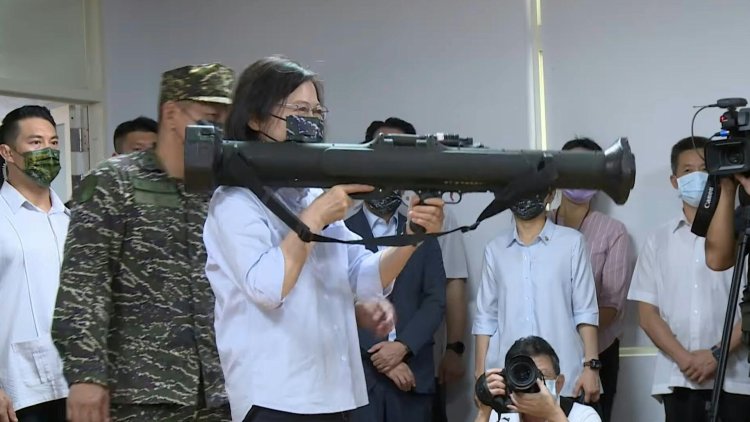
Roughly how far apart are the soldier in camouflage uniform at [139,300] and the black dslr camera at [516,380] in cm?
75

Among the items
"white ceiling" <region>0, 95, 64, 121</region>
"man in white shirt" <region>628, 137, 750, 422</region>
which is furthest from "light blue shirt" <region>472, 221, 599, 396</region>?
"white ceiling" <region>0, 95, 64, 121</region>

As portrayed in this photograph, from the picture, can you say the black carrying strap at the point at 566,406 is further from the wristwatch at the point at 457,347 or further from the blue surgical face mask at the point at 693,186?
the wristwatch at the point at 457,347

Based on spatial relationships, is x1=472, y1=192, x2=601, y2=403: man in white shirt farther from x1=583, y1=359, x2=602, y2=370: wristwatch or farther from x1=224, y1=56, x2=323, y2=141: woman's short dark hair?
x1=224, y1=56, x2=323, y2=141: woman's short dark hair

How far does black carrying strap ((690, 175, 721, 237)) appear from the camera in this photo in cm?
251

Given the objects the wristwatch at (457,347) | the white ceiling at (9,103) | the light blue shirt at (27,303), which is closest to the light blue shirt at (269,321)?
the light blue shirt at (27,303)

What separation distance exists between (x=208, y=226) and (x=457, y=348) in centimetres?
253

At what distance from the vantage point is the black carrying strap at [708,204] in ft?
8.23

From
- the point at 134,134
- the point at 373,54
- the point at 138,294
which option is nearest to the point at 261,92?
the point at 138,294

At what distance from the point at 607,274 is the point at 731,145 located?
1.29 m

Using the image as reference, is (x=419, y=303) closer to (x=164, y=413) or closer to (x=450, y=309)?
(x=450, y=309)

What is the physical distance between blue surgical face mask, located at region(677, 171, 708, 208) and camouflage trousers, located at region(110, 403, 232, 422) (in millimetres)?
2041

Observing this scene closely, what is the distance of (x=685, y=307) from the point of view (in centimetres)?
325

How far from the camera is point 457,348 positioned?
157 inches

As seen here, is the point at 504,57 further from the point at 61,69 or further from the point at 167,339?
the point at 167,339
